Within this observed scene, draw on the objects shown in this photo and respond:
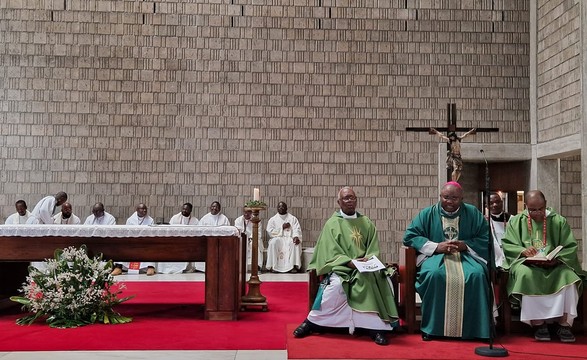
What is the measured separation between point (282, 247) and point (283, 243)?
7cm

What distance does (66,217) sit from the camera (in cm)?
1086

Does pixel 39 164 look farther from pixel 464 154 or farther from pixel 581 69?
pixel 581 69

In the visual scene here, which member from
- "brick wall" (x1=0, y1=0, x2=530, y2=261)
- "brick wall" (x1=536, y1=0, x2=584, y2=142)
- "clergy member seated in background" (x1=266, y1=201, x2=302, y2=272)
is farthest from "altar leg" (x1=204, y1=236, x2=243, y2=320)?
"brick wall" (x1=536, y1=0, x2=584, y2=142)

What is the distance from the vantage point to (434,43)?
11828 millimetres

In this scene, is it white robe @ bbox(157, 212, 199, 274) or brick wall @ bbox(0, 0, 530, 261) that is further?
brick wall @ bbox(0, 0, 530, 261)

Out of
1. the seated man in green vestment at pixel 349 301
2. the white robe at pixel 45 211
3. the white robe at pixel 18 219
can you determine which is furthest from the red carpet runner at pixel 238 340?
the white robe at pixel 18 219

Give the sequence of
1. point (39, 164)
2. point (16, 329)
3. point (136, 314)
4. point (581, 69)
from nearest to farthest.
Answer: point (16, 329), point (136, 314), point (581, 69), point (39, 164)

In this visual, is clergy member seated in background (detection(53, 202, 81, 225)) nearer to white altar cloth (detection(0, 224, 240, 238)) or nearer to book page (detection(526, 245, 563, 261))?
white altar cloth (detection(0, 224, 240, 238))

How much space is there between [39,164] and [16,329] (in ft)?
20.7

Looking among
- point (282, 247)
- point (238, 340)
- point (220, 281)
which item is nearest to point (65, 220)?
point (282, 247)

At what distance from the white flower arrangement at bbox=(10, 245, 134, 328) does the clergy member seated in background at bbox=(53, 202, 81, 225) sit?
4.80 metres

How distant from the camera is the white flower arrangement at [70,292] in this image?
5.80 metres

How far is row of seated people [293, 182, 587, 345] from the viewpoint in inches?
203

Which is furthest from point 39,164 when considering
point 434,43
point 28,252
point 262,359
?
point 262,359
